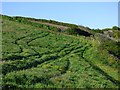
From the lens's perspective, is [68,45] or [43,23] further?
[43,23]

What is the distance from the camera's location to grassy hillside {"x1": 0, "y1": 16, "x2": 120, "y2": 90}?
126ft

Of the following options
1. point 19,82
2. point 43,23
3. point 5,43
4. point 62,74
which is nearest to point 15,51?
point 5,43

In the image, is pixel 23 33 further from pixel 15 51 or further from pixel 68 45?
pixel 15 51

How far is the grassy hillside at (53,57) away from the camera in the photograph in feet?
126

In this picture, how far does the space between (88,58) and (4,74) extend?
20.4 metres

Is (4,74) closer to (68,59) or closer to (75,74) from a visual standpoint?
(75,74)

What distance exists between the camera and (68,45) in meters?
64.4

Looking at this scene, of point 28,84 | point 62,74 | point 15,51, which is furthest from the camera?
point 15,51

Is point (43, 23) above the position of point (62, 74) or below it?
above

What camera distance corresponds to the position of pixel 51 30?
249 feet

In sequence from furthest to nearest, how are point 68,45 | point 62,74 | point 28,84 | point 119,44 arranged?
1. point 68,45
2. point 119,44
3. point 62,74
4. point 28,84

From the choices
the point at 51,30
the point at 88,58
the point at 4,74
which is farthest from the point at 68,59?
the point at 51,30

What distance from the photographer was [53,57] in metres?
52.4

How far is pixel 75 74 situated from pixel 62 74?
4.76 feet
